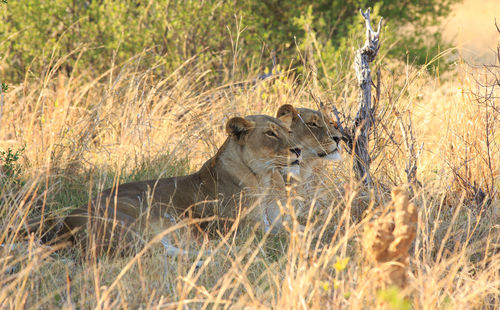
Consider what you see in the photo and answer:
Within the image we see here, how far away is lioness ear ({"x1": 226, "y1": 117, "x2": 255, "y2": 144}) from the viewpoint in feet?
16.5

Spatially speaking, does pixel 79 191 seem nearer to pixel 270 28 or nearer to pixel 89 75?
pixel 89 75

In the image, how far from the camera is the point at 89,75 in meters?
9.88

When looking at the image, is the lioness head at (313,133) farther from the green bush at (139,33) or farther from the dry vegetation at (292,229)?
the green bush at (139,33)

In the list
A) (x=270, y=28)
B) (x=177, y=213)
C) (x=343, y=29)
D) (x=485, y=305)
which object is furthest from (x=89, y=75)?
(x=485, y=305)

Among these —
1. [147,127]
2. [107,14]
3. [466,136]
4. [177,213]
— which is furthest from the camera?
[107,14]

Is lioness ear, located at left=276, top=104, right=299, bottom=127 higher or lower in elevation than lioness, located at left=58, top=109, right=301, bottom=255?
higher

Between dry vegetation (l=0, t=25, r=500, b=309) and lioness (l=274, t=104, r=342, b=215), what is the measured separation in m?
0.27

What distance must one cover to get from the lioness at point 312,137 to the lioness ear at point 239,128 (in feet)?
1.50

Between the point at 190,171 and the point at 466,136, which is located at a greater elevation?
the point at 466,136

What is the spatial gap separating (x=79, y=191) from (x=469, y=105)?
10.6 ft

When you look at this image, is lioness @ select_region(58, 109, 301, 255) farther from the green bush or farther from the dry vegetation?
the green bush

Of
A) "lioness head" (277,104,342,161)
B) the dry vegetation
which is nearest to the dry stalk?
the dry vegetation

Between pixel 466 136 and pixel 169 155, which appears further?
pixel 169 155

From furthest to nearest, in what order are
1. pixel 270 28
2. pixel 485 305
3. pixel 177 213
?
1. pixel 270 28
2. pixel 177 213
3. pixel 485 305
